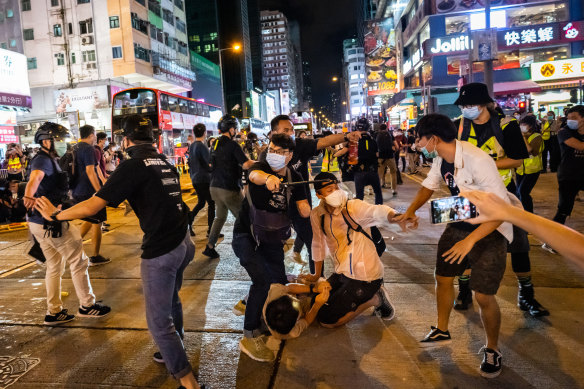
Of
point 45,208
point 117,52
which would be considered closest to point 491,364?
point 45,208

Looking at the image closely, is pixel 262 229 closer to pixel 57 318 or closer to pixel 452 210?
pixel 452 210

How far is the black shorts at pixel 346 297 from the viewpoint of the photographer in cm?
355

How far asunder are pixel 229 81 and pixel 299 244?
90786mm

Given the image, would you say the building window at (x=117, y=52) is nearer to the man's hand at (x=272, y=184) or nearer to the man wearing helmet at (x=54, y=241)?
the man wearing helmet at (x=54, y=241)

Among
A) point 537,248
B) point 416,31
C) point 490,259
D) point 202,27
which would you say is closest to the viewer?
point 490,259

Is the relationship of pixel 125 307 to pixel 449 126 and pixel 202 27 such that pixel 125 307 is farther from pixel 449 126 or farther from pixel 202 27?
pixel 202 27

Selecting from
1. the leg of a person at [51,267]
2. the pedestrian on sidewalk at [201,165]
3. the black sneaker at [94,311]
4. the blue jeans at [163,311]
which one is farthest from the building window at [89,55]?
the blue jeans at [163,311]

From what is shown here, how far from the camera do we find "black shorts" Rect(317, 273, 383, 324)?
3.55 m

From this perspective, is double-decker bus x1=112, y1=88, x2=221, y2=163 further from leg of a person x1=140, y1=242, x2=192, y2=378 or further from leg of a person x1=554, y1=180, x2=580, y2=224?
leg of a person x1=140, y1=242, x2=192, y2=378

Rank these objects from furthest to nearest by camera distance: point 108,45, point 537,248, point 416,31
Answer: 1. point 416,31
2. point 108,45
3. point 537,248

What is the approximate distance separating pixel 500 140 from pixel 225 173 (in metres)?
3.61

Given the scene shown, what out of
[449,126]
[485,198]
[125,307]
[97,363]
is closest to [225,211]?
[125,307]

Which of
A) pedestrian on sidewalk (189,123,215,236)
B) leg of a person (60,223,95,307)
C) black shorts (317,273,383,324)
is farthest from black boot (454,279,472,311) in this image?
pedestrian on sidewalk (189,123,215,236)

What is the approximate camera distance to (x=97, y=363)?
3.27 meters
